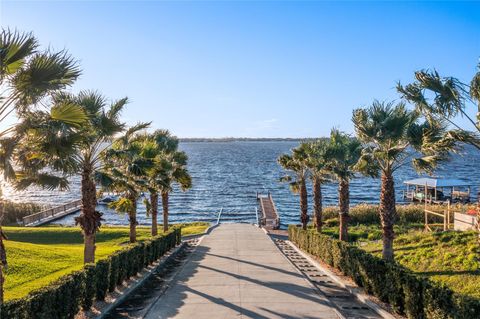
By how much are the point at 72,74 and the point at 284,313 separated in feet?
28.3

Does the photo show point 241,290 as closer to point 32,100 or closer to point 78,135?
point 78,135

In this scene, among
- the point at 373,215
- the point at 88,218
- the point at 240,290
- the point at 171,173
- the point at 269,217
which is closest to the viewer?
the point at 240,290

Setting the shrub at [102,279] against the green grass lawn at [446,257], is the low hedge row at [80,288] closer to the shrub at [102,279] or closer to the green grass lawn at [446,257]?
the shrub at [102,279]

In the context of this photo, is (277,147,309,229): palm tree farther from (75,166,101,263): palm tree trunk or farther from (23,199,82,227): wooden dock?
(23,199,82,227): wooden dock

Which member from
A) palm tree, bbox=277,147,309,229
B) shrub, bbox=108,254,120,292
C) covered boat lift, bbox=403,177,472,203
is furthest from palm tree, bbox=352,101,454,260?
covered boat lift, bbox=403,177,472,203

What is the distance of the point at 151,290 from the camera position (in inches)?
643

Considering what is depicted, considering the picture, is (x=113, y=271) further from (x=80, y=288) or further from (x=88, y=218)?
(x=80, y=288)

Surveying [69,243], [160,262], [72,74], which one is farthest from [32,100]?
[69,243]

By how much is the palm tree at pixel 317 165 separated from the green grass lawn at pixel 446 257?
6.24 m

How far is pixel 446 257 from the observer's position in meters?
18.1

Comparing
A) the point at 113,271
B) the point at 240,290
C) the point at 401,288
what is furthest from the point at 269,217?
the point at 401,288

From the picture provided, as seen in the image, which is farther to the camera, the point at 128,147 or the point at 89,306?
the point at 128,147

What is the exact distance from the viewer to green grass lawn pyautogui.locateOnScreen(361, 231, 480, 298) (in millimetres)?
15341

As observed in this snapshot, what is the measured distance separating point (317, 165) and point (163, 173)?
32.4 feet
